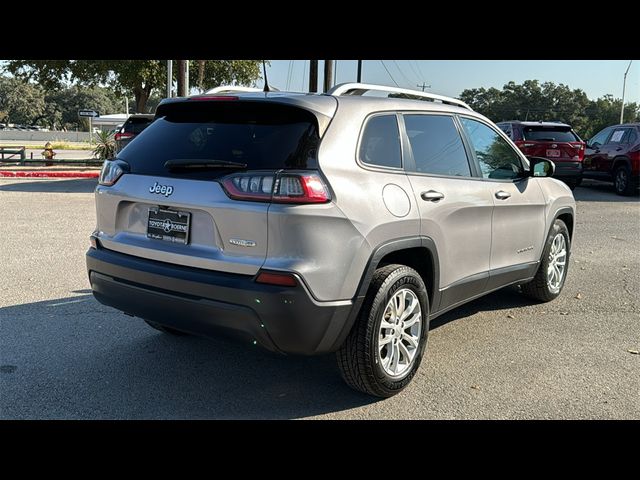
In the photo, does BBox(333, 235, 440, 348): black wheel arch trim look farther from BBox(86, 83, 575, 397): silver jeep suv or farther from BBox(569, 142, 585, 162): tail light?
BBox(569, 142, 585, 162): tail light

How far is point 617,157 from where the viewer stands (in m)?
15.9

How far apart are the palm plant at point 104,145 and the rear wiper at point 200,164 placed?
21397 millimetres

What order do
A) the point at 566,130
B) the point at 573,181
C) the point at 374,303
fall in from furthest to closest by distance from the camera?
the point at 573,181 → the point at 566,130 → the point at 374,303

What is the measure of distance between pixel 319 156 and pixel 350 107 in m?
0.53

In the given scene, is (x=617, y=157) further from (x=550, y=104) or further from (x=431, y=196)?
(x=550, y=104)

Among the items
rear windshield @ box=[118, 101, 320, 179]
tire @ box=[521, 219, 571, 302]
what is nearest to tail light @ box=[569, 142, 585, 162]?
tire @ box=[521, 219, 571, 302]

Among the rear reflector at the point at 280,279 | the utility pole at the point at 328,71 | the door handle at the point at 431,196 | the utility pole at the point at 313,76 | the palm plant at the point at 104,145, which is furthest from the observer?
the palm plant at the point at 104,145

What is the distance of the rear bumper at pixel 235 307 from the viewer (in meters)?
3.14

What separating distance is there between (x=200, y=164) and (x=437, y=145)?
1827mm

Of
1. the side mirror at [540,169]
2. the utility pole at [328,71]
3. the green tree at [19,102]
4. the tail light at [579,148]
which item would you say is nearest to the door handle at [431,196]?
the side mirror at [540,169]

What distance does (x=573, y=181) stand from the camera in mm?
17578

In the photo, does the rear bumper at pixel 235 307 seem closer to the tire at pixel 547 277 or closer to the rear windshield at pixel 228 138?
the rear windshield at pixel 228 138
